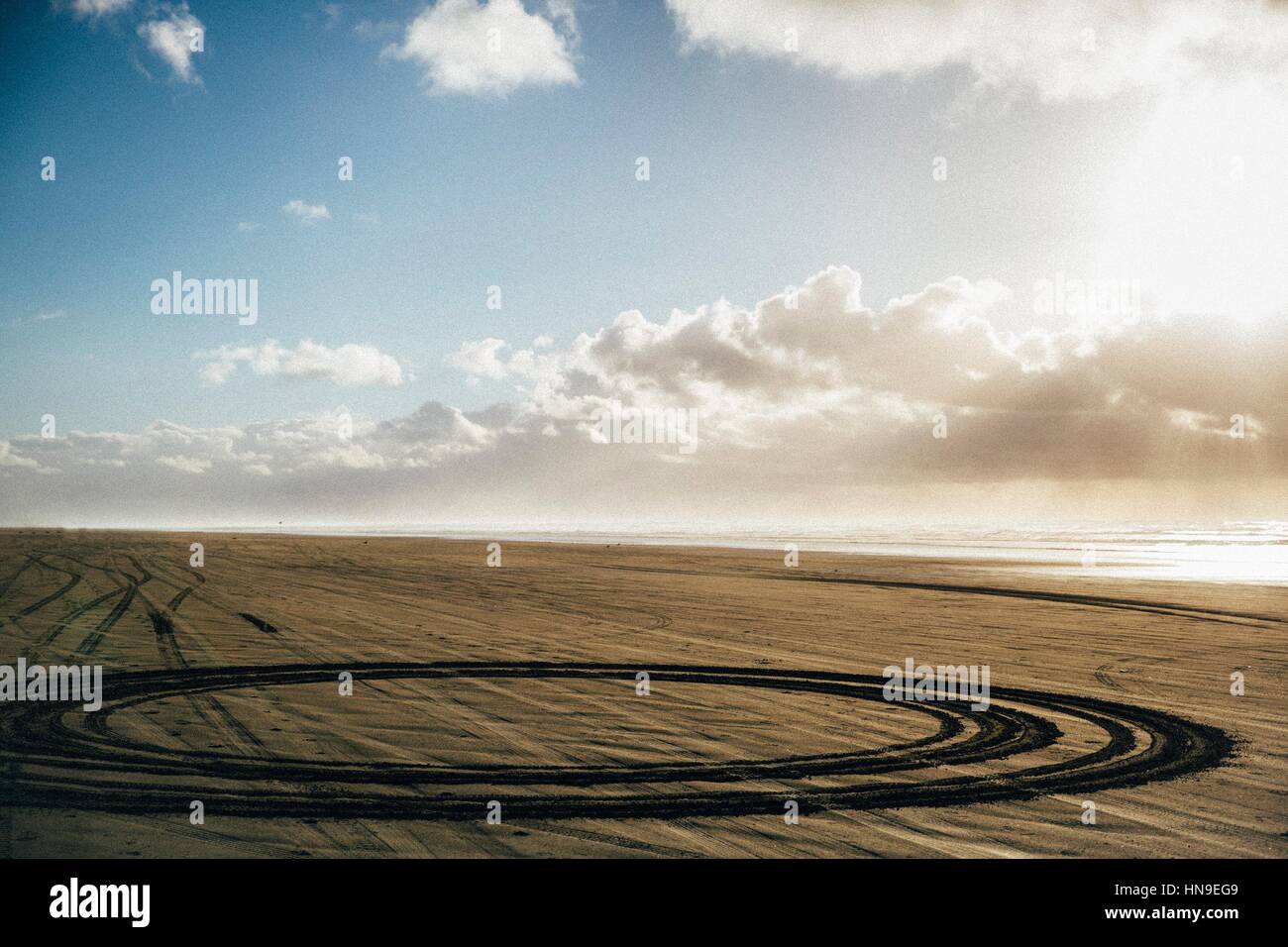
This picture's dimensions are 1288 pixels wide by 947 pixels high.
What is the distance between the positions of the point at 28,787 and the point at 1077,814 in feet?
30.9

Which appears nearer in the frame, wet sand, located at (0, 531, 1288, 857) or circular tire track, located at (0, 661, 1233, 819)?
wet sand, located at (0, 531, 1288, 857)

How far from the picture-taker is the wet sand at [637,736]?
7.22 m

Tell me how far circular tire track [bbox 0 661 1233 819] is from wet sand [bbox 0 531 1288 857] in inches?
1.6

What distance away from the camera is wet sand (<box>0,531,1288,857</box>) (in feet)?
23.7

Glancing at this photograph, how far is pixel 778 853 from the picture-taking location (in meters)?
6.77

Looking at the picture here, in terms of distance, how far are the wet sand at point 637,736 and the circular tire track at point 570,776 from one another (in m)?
0.04

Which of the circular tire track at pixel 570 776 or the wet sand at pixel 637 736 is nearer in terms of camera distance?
the wet sand at pixel 637 736

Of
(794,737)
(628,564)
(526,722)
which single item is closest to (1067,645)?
(794,737)

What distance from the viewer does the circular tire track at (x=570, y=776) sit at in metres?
7.82

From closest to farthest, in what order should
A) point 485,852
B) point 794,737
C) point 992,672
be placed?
1. point 485,852
2. point 794,737
3. point 992,672

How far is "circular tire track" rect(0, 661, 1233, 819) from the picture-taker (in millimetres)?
7820

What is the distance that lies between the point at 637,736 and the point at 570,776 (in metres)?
1.78

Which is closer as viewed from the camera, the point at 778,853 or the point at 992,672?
the point at 778,853
